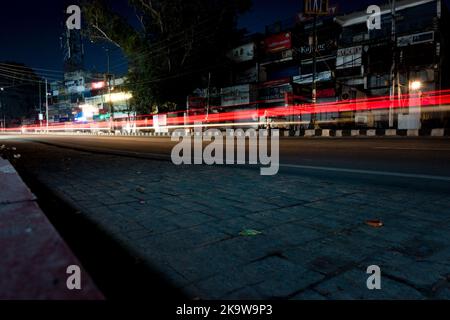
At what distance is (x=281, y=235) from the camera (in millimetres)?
2279

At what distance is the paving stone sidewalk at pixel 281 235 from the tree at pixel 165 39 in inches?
1059

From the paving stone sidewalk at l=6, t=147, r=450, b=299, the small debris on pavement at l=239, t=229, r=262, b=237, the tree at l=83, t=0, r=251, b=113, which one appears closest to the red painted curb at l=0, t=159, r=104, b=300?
the paving stone sidewalk at l=6, t=147, r=450, b=299

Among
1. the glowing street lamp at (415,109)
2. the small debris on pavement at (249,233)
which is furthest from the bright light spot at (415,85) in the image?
the small debris on pavement at (249,233)

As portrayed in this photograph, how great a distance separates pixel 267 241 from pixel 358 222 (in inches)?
35.4

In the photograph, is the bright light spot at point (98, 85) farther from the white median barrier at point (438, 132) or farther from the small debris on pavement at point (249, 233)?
the small debris on pavement at point (249, 233)

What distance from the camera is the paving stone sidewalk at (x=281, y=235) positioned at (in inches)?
61.8

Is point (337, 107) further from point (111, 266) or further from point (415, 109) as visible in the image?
point (111, 266)

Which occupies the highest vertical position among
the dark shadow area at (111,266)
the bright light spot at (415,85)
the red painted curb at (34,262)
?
the bright light spot at (415,85)

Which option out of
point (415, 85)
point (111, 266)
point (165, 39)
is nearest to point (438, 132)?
point (415, 85)

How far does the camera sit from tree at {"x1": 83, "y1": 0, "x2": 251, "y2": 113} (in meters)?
29.1

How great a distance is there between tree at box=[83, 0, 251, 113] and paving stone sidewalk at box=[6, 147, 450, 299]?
88.2 feet

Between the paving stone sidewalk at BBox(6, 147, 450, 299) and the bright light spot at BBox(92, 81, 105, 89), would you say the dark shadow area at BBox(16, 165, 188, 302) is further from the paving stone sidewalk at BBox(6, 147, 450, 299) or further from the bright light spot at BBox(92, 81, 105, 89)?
the bright light spot at BBox(92, 81, 105, 89)

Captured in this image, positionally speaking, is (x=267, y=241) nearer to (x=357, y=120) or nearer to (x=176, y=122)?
(x=357, y=120)
